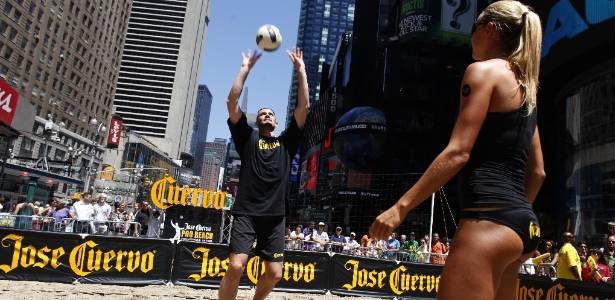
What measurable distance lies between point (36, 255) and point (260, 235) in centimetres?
672

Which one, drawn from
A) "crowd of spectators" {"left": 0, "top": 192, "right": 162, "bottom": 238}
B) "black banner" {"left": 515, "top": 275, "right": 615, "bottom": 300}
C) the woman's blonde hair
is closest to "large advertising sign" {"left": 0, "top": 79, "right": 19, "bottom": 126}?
"crowd of spectators" {"left": 0, "top": 192, "right": 162, "bottom": 238}

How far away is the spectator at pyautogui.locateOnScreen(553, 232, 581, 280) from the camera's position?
32.6ft

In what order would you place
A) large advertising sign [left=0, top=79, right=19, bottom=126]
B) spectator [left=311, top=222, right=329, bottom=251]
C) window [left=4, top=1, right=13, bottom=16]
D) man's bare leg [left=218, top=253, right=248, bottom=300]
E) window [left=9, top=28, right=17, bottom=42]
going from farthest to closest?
1. window [left=9, top=28, right=17, bottom=42]
2. window [left=4, top=1, right=13, bottom=16]
3. spectator [left=311, top=222, right=329, bottom=251]
4. large advertising sign [left=0, top=79, right=19, bottom=126]
5. man's bare leg [left=218, top=253, right=248, bottom=300]

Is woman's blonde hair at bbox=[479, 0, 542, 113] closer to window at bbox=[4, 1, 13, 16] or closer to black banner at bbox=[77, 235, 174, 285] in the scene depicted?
black banner at bbox=[77, 235, 174, 285]

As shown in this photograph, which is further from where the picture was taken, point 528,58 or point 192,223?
point 192,223

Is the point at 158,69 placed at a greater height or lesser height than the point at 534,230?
greater

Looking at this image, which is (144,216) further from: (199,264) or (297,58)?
(297,58)

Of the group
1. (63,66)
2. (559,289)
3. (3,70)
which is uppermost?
(63,66)

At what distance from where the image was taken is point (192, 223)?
22203mm

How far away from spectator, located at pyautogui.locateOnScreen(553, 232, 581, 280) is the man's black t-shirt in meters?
7.51

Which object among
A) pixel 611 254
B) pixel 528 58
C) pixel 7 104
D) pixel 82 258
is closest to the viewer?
pixel 528 58

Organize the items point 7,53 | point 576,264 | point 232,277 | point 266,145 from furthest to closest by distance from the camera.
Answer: point 7,53 < point 576,264 < point 266,145 < point 232,277

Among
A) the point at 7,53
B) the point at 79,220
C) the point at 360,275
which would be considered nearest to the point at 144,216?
the point at 79,220

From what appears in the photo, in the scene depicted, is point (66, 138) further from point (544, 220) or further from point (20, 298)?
point (20, 298)
